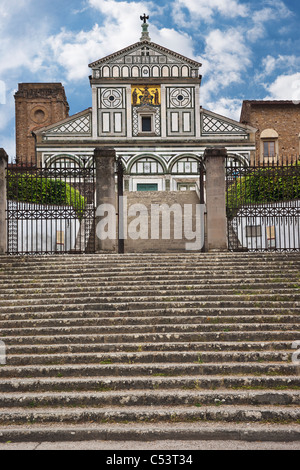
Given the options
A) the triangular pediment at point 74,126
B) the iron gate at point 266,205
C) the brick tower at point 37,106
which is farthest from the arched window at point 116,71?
the iron gate at point 266,205

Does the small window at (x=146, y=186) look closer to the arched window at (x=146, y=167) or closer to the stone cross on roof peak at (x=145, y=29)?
the arched window at (x=146, y=167)

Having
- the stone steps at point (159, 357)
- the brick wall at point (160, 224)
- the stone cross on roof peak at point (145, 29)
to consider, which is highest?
the stone cross on roof peak at point (145, 29)

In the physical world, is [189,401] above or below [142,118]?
below

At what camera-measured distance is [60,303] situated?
782 centimetres

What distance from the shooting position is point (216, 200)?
11.7 metres

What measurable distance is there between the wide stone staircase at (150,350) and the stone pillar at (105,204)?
175 centimetres

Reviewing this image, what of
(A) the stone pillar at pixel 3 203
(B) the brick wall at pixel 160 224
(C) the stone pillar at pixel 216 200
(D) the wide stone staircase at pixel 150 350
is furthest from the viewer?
(B) the brick wall at pixel 160 224

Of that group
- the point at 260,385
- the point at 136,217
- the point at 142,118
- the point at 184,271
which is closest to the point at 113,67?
the point at 142,118

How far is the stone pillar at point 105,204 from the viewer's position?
1136cm

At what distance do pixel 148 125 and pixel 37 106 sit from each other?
15.7m

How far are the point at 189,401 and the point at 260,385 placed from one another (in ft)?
2.85

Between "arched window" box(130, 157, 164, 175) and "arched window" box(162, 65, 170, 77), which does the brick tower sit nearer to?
"arched window" box(162, 65, 170, 77)

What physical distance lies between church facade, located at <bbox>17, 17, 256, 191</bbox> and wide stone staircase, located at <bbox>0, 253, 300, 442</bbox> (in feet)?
72.2

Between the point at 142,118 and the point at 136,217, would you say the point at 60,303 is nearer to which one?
the point at 136,217
